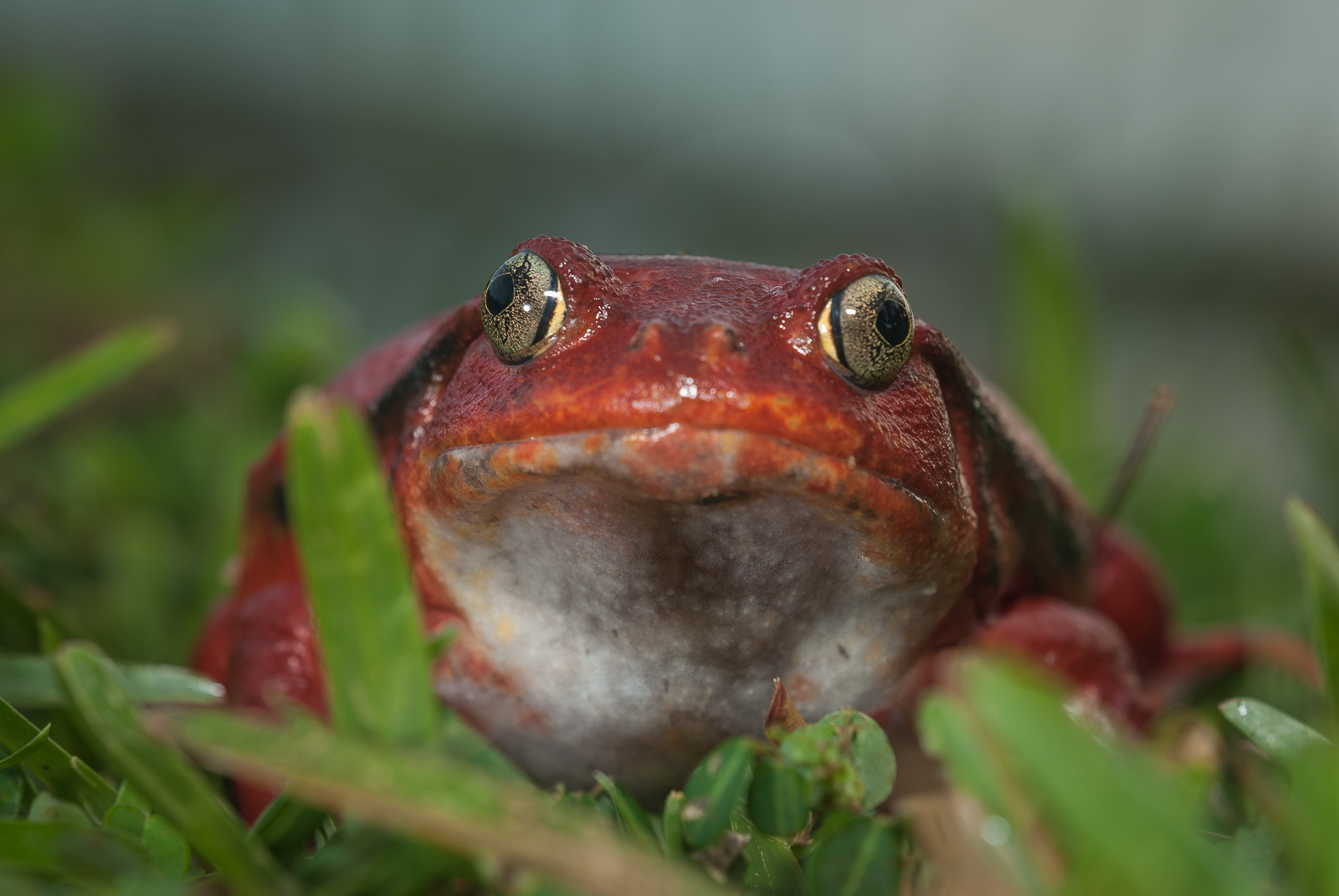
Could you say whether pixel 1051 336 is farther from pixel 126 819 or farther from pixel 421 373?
pixel 126 819

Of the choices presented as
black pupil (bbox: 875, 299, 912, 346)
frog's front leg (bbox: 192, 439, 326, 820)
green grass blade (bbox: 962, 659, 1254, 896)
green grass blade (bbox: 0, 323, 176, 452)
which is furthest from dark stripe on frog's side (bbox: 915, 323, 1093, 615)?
green grass blade (bbox: 0, 323, 176, 452)

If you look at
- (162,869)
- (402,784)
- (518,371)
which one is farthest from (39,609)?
(402,784)

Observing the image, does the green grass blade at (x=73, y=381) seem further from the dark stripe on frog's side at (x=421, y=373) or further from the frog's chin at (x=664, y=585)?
the frog's chin at (x=664, y=585)

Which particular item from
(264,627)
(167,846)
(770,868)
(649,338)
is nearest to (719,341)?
(649,338)

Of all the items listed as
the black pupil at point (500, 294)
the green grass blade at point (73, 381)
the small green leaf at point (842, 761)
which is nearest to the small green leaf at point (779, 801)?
the small green leaf at point (842, 761)

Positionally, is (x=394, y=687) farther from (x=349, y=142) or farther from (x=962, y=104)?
(x=962, y=104)

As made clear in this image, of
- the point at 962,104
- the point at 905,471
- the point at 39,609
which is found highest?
the point at 962,104
